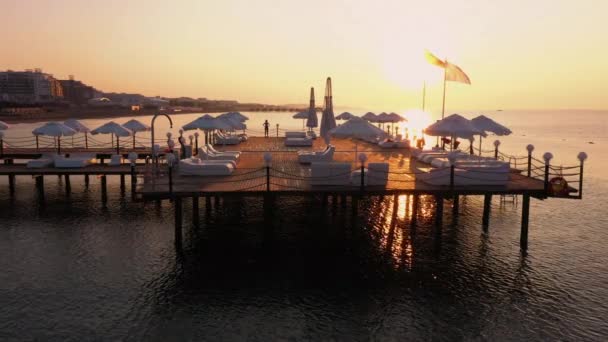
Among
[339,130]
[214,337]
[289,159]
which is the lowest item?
[214,337]

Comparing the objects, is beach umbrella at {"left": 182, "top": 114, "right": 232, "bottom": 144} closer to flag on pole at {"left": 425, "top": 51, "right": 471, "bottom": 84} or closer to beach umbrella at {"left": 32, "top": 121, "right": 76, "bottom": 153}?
beach umbrella at {"left": 32, "top": 121, "right": 76, "bottom": 153}

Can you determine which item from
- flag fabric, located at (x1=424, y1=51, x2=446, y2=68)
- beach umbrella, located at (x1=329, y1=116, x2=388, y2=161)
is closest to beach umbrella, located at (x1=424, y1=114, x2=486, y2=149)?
beach umbrella, located at (x1=329, y1=116, x2=388, y2=161)

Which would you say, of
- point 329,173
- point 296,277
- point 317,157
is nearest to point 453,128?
point 317,157

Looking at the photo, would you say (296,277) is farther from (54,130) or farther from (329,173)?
(54,130)

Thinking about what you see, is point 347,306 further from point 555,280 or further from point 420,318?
point 555,280

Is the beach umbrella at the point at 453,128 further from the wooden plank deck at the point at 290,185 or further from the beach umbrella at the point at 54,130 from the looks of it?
the beach umbrella at the point at 54,130

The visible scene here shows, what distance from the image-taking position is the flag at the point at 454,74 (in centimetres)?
3097

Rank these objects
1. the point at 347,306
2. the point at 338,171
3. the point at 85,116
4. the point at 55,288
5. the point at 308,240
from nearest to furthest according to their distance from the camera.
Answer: the point at 347,306
the point at 55,288
the point at 338,171
the point at 308,240
the point at 85,116

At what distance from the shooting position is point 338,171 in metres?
16.8

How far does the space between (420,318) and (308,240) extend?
7094 mm

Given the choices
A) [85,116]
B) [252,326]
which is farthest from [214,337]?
[85,116]

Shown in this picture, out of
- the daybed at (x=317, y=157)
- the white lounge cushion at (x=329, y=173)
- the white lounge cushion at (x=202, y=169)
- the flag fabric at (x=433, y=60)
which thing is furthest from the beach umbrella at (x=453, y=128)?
the flag fabric at (x=433, y=60)

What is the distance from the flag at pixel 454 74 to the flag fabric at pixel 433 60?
1.04 feet

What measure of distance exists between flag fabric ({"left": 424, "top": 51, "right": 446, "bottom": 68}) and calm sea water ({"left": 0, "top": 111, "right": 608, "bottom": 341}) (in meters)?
12.5
